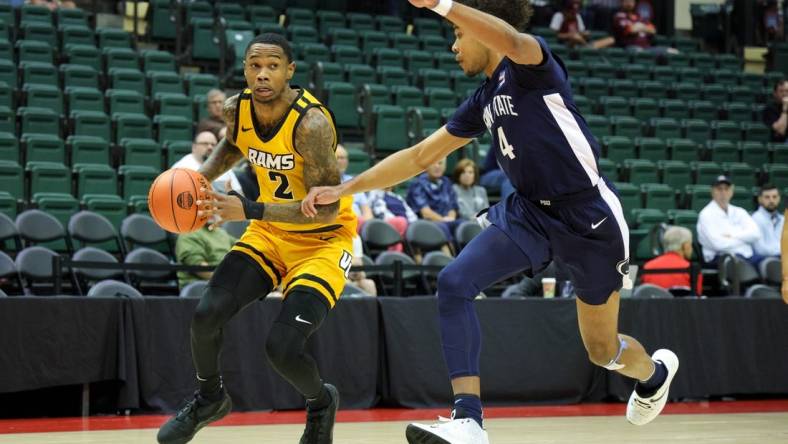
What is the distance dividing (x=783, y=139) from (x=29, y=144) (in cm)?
1135

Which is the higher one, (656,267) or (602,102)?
(602,102)

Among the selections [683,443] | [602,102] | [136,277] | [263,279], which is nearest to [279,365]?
[263,279]

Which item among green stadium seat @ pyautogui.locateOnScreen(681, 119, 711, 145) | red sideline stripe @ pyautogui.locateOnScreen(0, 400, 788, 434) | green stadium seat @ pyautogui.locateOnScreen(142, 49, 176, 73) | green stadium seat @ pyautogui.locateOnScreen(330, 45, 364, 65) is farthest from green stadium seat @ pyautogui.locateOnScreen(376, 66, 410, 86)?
red sideline stripe @ pyautogui.locateOnScreen(0, 400, 788, 434)

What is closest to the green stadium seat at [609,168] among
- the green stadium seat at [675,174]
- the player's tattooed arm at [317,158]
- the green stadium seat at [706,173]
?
the green stadium seat at [675,174]

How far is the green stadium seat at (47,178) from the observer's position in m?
10.7

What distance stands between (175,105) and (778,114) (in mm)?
9494

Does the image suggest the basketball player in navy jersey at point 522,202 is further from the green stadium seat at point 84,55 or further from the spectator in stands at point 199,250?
the green stadium seat at point 84,55

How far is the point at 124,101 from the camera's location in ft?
42.0

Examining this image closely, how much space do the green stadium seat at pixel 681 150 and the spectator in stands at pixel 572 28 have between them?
417 centimetres

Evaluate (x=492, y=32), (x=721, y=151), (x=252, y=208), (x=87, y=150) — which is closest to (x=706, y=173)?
(x=721, y=151)

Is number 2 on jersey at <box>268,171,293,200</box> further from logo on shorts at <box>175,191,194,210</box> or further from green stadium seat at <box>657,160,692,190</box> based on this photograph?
green stadium seat at <box>657,160,692,190</box>

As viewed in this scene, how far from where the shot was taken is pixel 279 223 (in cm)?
520

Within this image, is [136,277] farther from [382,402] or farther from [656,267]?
[656,267]

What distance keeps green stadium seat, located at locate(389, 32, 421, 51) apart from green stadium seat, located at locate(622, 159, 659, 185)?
4.25m
